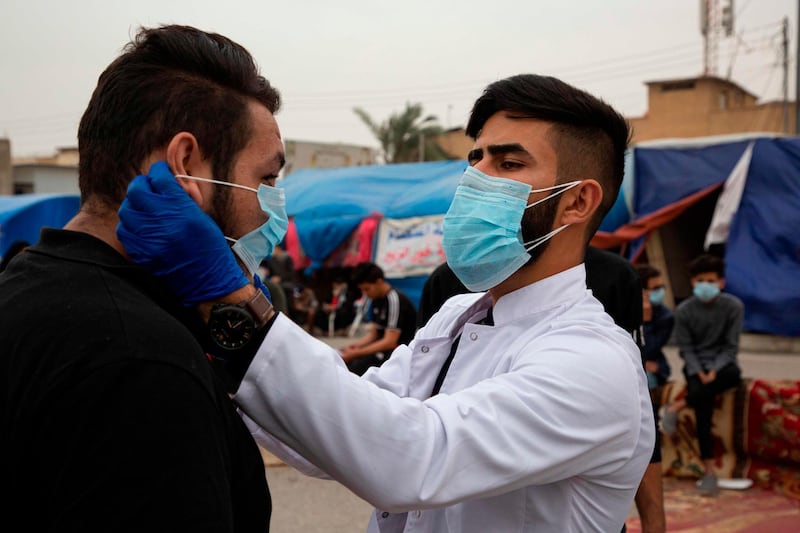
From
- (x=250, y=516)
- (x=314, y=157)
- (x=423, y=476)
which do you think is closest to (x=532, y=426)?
(x=423, y=476)

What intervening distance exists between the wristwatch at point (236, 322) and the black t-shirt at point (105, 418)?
0.72ft

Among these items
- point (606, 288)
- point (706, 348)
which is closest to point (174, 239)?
point (606, 288)

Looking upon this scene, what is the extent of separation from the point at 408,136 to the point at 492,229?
113ft

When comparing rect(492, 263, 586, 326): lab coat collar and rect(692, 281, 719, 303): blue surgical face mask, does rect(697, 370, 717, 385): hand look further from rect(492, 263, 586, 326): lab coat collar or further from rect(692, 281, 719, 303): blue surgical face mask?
rect(492, 263, 586, 326): lab coat collar

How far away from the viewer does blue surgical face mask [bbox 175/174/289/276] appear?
172 cm

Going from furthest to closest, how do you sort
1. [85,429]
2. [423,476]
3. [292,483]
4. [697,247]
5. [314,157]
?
[314,157]
[697,247]
[292,483]
[423,476]
[85,429]

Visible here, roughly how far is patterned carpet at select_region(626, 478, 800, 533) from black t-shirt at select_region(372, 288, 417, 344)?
8.38 ft

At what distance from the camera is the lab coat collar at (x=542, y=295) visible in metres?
2.06

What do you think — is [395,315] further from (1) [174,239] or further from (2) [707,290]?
(1) [174,239]

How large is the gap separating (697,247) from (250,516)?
1571 cm

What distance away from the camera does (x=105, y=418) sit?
1088mm

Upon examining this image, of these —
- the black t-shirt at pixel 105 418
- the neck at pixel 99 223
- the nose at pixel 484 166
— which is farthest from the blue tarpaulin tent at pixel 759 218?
the black t-shirt at pixel 105 418

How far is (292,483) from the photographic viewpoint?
625 cm

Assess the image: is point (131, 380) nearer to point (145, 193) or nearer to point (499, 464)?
point (145, 193)
